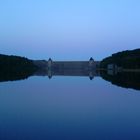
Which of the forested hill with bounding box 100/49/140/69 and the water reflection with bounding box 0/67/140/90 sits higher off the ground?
the forested hill with bounding box 100/49/140/69

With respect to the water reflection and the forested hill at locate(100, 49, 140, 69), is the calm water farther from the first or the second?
the forested hill at locate(100, 49, 140, 69)

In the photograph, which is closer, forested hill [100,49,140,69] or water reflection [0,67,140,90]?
water reflection [0,67,140,90]

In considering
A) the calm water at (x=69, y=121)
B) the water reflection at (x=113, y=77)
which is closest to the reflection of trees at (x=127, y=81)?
the water reflection at (x=113, y=77)

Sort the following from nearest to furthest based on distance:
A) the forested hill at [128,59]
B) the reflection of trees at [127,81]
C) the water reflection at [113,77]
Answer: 1. the reflection of trees at [127,81]
2. the water reflection at [113,77]
3. the forested hill at [128,59]

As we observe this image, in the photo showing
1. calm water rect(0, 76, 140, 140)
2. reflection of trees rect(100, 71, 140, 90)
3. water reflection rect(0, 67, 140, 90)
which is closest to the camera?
calm water rect(0, 76, 140, 140)

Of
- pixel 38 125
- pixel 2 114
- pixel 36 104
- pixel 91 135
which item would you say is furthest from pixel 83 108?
pixel 91 135

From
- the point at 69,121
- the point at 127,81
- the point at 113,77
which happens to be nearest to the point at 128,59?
the point at 113,77

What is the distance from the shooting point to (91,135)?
7.20m

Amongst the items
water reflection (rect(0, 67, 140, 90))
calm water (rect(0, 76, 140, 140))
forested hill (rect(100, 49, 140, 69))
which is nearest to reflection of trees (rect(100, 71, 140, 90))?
water reflection (rect(0, 67, 140, 90))

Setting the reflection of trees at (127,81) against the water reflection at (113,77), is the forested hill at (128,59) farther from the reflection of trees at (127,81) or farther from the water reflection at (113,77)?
the reflection of trees at (127,81)

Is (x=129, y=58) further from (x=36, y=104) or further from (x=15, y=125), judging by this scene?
(x=15, y=125)

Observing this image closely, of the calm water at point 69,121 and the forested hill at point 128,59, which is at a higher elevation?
the forested hill at point 128,59

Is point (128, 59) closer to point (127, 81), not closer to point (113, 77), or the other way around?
point (113, 77)

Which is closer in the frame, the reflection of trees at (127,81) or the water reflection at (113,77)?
the reflection of trees at (127,81)
